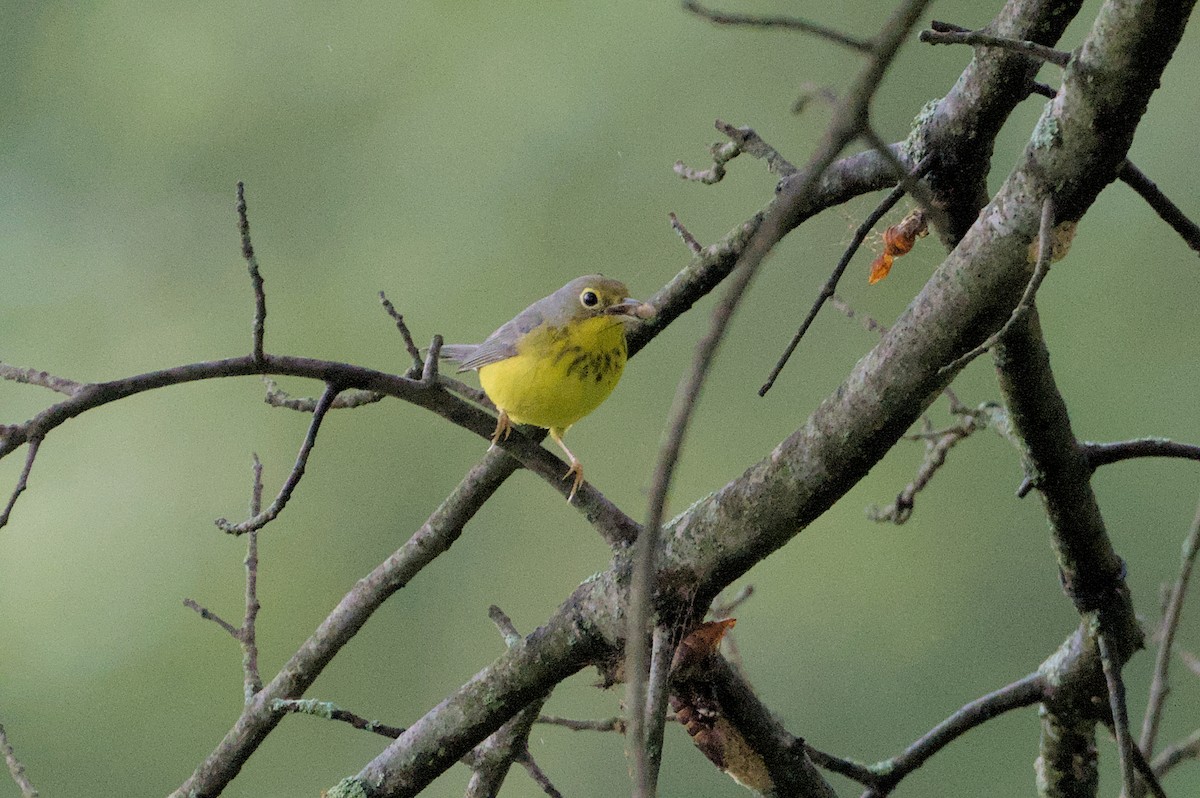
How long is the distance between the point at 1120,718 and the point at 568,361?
4.94ft

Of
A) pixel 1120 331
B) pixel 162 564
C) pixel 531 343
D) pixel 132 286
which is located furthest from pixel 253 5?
pixel 1120 331

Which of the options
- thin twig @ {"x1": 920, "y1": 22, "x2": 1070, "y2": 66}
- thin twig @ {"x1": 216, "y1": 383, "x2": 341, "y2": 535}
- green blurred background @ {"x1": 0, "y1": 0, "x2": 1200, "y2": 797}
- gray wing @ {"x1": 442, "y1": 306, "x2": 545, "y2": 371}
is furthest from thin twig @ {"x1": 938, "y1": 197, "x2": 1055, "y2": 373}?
green blurred background @ {"x1": 0, "y1": 0, "x2": 1200, "y2": 797}

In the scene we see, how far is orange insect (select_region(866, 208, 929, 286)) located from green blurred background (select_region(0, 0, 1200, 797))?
9.37 ft

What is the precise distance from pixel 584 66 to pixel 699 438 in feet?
6.35

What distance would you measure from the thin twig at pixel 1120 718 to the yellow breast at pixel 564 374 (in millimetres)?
1296

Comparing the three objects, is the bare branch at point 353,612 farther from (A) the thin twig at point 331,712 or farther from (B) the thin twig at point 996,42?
(B) the thin twig at point 996,42

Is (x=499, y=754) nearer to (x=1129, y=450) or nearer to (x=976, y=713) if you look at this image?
(x=976, y=713)

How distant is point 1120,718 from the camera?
1.90 m

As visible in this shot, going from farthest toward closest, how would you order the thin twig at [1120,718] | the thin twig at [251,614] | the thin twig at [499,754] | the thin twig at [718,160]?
the thin twig at [251,614]
the thin twig at [718,160]
the thin twig at [499,754]
the thin twig at [1120,718]

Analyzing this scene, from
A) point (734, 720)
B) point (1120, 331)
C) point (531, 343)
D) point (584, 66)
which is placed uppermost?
point (584, 66)

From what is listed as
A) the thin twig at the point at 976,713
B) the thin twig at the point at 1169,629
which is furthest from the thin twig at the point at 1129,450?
the thin twig at the point at 976,713

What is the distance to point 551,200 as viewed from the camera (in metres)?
5.66

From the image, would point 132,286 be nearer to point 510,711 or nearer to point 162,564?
point 162,564

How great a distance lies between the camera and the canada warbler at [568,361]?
290 cm
